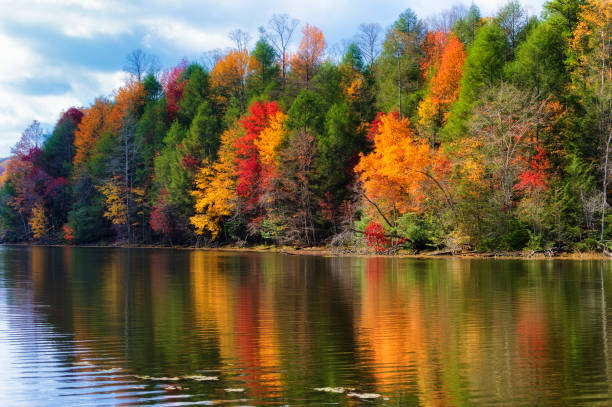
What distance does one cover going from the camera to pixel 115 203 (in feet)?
271

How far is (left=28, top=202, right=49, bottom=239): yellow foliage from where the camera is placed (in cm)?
8931

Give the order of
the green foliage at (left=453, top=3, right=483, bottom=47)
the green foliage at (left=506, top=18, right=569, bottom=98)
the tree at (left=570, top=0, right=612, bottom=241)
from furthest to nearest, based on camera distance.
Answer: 1. the green foliage at (left=453, top=3, right=483, bottom=47)
2. the green foliage at (left=506, top=18, right=569, bottom=98)
3. the tree at (left=570, top=0, right=612, bottom=241)

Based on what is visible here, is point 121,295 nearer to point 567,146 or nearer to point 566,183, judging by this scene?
point 566,183

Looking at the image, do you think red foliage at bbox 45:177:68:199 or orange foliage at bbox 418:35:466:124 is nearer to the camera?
orange foliage at bbox 418:35:466:124

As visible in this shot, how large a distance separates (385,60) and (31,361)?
60.2 m

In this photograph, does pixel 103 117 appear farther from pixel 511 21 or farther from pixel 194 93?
pixel 511 21

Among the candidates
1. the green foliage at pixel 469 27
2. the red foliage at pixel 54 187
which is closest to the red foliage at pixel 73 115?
the red foliage at pixel 54 187

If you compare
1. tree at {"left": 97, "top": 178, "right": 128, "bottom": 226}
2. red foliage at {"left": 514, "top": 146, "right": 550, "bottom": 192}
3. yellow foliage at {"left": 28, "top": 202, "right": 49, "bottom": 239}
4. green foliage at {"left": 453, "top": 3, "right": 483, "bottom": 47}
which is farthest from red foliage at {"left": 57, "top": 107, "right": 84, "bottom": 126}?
red foliage at {"left": 514, "top": 146, "right": 550, "bottom": 192}

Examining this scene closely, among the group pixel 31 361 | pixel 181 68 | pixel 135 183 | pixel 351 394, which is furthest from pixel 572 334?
pixel 181 68

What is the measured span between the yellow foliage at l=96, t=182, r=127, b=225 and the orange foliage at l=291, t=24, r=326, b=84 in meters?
29.4

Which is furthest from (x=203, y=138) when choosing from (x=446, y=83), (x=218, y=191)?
(x=446, y=83)

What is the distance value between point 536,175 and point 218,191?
122 feet

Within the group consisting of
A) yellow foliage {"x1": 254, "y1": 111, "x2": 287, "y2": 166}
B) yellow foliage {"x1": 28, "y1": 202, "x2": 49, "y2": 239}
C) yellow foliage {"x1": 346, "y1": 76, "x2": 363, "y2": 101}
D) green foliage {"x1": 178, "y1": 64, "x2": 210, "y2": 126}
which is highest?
green foliage {"x1": 178, "y1": 64, "x2": 210, "y2": 126}

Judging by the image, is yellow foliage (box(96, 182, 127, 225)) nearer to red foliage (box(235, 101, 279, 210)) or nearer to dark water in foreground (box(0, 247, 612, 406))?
red foliage (box(235, 101, 279, 210))
